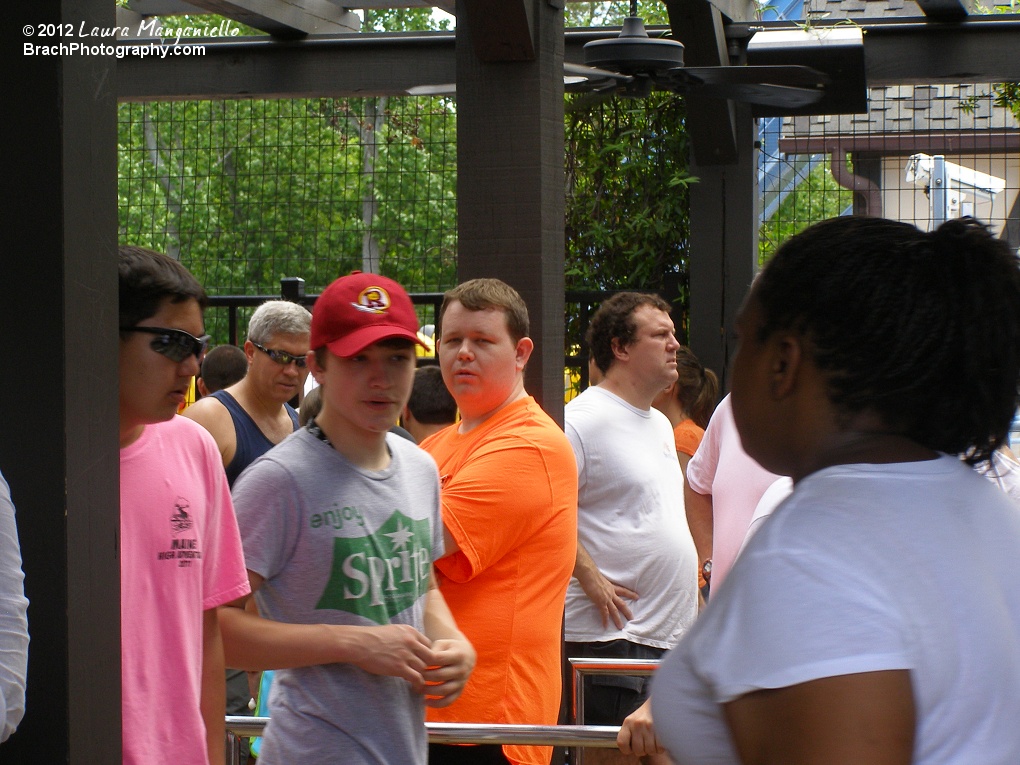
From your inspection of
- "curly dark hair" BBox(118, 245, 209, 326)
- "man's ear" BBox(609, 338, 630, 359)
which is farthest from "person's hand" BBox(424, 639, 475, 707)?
"man's ear" BBox(609, 338, 630, 359)

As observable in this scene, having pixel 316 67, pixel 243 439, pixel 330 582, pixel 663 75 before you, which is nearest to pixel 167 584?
pixel 330 582

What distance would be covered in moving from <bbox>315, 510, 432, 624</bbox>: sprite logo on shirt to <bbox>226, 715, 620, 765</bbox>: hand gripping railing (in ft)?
1.01

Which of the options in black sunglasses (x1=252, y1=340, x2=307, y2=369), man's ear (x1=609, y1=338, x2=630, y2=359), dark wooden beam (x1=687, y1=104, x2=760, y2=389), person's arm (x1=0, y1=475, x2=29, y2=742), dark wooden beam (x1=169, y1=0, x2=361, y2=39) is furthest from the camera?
dark wooden beam (x1=687, y1=104, x2=760, y2=389)

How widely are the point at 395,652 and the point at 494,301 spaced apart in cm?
125

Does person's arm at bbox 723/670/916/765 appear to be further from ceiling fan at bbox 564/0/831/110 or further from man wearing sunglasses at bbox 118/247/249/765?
ceiling fan at bbox 564/0/831/110

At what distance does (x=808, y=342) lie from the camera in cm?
111

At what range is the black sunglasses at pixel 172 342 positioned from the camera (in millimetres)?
2064

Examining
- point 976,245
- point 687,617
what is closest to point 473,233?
point 687,617

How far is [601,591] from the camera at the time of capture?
151 inches

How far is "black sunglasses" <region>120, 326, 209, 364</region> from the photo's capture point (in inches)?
81.3

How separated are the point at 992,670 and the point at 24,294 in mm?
1380

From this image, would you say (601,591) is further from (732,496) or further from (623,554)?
(732,496)

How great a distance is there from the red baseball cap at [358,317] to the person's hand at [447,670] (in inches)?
23.3

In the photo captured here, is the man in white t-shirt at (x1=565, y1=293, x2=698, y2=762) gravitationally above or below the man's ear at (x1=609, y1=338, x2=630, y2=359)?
below
